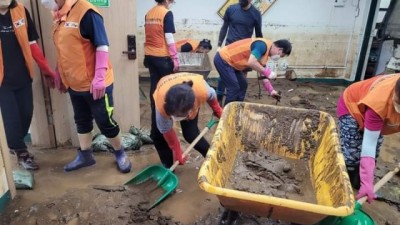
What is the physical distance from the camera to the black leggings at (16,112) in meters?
2.70

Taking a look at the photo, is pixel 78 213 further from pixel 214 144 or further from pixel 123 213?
pixel 214 144

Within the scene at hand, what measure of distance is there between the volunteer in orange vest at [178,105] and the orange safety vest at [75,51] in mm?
597

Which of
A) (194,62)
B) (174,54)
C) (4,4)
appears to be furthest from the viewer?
→ (194,62)

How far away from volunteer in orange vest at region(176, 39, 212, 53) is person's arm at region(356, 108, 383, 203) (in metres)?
3.39

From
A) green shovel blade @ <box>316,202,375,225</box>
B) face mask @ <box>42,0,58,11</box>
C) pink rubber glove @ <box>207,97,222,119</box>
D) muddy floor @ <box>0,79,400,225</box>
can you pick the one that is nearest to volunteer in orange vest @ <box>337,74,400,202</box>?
green shovel blade @ <box>316,202,375,225</box>

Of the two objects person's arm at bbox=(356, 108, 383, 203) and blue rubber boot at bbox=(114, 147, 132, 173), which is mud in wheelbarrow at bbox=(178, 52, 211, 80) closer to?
blue rubber boot at bbox=(114, 147, 132, 173)

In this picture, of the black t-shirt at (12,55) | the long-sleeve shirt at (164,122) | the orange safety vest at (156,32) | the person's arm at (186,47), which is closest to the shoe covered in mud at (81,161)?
the black t-shirt at (12,55)

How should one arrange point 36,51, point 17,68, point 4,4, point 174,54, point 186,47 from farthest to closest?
point 186,47 → point 174,54 → point 36,51 → point 17,68 → point 4,4

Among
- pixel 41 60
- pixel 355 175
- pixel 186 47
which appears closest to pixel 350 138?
pixel 355 175

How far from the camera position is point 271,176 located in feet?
8.22

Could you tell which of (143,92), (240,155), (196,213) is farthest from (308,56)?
(196,213)

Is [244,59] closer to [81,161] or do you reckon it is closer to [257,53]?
[257,53]

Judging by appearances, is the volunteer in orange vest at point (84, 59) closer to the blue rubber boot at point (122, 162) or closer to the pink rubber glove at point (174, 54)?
the blue rubber boot at point (122, 162)

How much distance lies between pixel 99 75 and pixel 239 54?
1673mm
